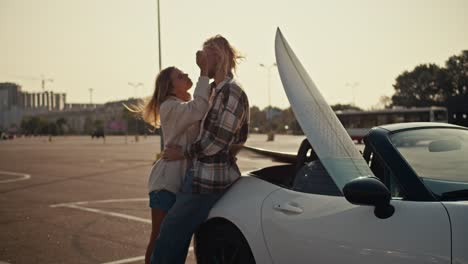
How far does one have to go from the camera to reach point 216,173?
3.23 meters

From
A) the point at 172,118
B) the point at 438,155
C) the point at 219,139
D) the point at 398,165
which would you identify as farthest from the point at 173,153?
the point at 438,155

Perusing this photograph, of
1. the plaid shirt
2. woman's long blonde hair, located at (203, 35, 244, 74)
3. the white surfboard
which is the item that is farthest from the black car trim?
woman's long blonde hair, located at (203, 35, 244, 74)

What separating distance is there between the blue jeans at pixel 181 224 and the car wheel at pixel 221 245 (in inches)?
6.3

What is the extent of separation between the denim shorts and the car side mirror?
4.63 feet

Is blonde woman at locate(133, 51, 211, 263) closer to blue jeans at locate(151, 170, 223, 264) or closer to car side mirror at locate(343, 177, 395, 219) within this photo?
blue jeans at locate(151, 170, 223, 264)

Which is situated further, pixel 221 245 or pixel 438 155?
pixel 221 245

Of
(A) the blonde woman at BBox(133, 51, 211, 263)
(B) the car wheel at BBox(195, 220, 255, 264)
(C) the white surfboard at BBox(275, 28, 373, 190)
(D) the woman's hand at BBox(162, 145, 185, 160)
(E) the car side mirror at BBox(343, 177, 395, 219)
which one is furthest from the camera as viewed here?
(D) the woman's hand at BBox(162, 145, 185, 160)

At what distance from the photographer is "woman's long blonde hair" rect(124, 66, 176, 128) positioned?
3648mm

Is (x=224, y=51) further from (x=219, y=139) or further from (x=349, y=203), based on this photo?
(x=349, y=203)

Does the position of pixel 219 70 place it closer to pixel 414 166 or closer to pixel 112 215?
pixel 414 166

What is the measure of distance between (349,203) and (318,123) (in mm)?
454

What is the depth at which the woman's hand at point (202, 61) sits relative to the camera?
3.29 meters

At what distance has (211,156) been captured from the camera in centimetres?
318

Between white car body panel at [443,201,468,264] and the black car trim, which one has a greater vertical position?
the black car trim
